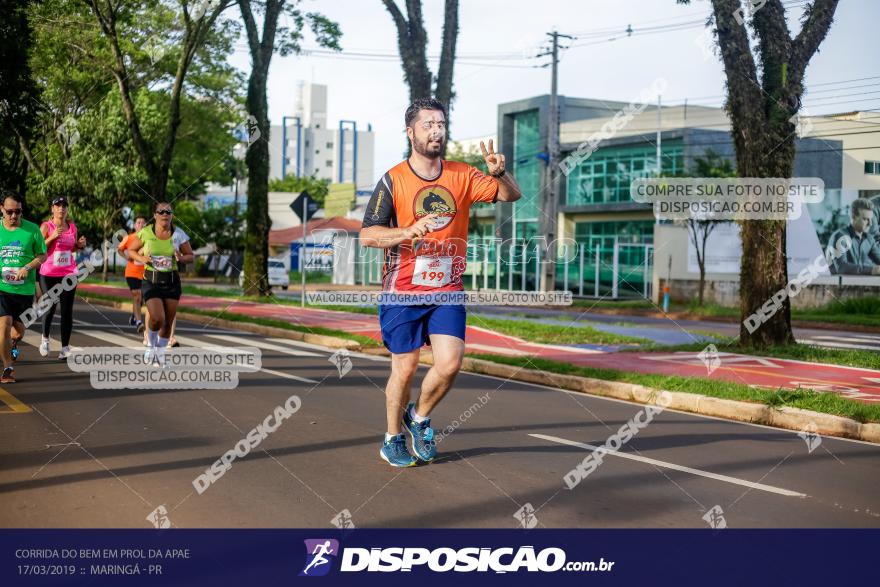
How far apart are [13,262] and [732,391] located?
24.9ft

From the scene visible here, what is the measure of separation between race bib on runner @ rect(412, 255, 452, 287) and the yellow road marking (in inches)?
164

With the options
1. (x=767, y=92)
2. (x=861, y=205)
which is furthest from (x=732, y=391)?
(x=861, y=205)

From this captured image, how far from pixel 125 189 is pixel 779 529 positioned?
37.3 metres

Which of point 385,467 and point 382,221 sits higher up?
point 382,221

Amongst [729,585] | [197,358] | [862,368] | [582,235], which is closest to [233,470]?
[729,585]

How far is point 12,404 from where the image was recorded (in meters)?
8.41

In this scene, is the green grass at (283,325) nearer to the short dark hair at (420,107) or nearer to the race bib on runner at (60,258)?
the race bib on runner at (60,258)

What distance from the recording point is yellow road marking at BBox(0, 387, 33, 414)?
8055 mm

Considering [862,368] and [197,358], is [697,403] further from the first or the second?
[197,358]

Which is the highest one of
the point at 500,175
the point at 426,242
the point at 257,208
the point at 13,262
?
the point at 257,208

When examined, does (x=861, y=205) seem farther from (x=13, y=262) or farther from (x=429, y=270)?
(x=429, y=270)

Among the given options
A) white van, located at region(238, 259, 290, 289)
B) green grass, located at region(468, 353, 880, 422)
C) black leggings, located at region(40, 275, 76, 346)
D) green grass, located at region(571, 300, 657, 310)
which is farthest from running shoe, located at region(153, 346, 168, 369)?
white van, located at region(238, 259, 290, 289)

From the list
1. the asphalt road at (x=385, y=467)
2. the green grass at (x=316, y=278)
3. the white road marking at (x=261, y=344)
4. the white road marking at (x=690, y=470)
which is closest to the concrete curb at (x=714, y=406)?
the asphalt road at (x=385, y=467)

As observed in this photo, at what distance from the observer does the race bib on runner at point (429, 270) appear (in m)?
5.88
